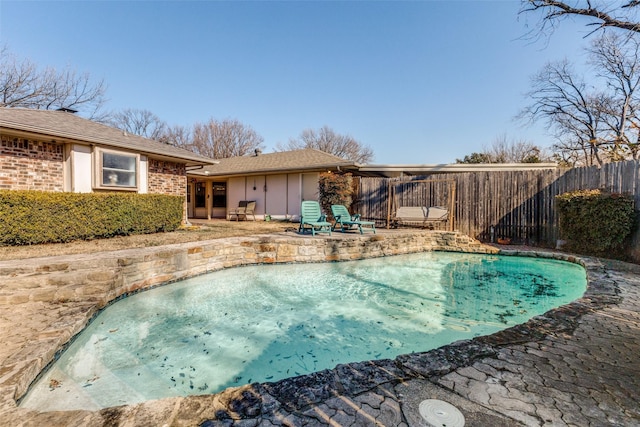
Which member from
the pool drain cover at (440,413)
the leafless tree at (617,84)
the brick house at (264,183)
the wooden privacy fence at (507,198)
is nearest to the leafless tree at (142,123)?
the brick house at (264,183)

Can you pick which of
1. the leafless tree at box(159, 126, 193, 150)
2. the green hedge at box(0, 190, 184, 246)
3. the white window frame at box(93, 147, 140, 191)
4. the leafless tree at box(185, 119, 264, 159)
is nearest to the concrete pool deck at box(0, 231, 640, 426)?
the green hedge at box(0, 190, 184, 246)

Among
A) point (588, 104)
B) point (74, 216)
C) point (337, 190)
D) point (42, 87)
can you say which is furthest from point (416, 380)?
point (42, 87)

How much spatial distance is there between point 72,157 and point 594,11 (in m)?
10.7

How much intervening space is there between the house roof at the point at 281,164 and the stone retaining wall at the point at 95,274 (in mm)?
4632

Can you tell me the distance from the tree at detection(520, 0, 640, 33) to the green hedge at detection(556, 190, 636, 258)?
4078 mm

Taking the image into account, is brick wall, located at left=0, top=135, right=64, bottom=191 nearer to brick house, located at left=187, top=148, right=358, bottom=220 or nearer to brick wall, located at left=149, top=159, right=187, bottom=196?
brick wall, located at left=149, top=159, right=187, bottom=196

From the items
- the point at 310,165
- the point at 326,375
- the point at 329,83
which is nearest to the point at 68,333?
the point at 326,375

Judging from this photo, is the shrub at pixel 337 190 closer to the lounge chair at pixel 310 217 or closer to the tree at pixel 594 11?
the lounge chair at pixel 310 217

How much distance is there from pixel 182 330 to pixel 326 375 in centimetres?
238

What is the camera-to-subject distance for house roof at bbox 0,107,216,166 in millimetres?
6406

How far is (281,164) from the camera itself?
43.7 ft

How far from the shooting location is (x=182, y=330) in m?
3.61

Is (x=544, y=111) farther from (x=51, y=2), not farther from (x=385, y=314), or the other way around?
(x=51, y=2)

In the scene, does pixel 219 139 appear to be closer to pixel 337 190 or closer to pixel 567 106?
pixel 337 190
